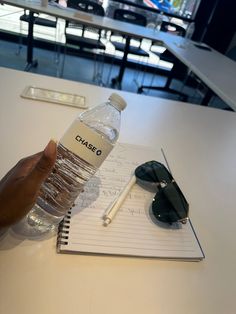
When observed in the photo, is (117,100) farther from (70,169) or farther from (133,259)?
(133,259)

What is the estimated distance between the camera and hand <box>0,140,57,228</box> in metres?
0.43

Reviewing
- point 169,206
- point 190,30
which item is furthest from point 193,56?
point 169,206

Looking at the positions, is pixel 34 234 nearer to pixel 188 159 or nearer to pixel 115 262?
pixel 115 262

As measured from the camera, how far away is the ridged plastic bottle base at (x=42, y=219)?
56 cm

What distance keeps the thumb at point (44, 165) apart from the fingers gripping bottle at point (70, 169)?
0.09 m

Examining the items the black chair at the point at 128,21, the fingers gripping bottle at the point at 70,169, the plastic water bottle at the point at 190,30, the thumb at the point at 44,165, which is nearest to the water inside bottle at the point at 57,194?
the fingers gripping bottle at the point at 70,169

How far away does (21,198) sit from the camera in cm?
46

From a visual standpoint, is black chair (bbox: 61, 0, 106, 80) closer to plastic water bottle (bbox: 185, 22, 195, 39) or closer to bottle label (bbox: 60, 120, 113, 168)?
plastic water bottle (bbox: 185, 22, 195, 39)

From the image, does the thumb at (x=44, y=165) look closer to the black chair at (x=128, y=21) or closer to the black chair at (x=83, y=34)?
the black chair at (x=83, y=34)

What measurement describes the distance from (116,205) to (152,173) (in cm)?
14

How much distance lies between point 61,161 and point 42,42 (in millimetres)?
4690

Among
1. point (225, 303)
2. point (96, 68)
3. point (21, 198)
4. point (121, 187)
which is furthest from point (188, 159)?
point (96, 68)

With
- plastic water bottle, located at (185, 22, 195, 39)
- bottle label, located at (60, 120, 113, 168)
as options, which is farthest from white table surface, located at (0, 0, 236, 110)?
bottle label, located at (60, 120, 113, 168)

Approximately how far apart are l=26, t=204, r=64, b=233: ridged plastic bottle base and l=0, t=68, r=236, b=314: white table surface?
37 millimetres
